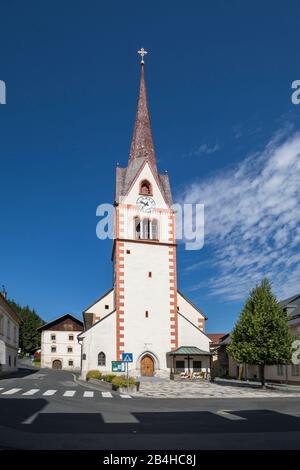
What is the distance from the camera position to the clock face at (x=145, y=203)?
151 ft

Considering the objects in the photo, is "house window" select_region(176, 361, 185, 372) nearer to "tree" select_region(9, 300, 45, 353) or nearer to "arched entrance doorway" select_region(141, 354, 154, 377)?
"arched entrance doorway" select_region(141, 354, 154, 377)

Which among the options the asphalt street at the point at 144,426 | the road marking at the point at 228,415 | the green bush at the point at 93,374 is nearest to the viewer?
the asphalt street at the point at 144,426

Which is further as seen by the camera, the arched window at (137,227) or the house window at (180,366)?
the arched window at (137,227)

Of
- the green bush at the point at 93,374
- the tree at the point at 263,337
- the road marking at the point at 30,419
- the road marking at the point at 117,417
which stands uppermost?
the tree at the point at 263,337

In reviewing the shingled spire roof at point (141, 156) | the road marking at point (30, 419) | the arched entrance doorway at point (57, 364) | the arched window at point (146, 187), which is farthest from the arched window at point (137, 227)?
the arched entrance doorway at point (57, 364)

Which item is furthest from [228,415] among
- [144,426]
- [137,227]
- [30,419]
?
[137,227]

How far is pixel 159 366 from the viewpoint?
138ft

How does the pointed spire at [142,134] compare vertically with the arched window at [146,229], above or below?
above

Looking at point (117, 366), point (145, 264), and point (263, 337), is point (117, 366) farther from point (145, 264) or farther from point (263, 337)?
point (263, 337)

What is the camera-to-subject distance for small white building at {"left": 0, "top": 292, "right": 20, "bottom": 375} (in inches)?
1948

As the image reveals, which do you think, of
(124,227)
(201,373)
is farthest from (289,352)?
(124,227)

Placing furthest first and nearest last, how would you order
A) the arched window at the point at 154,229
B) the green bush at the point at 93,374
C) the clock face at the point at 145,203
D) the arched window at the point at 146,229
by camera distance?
the clock face at the point at 145,203
the arched window at the point at 154,229
the arched window at the point at 146,229
the green bush at the point at 93,374

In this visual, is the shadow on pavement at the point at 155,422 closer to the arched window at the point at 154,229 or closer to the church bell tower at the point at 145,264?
the church bell tower at the point at 145,264

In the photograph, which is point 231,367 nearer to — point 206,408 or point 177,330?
point 177,330
